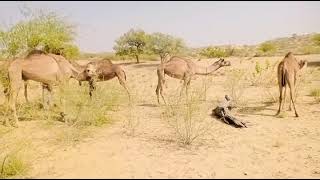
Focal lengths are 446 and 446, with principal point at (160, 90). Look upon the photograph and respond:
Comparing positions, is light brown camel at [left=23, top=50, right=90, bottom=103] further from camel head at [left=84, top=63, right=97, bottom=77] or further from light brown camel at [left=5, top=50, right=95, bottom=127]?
camel head at [left=84, top=63, right=97, bottom=77]

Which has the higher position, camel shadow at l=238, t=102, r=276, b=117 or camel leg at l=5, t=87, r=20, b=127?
camel leg at l=5, t=87, r=20, b=127

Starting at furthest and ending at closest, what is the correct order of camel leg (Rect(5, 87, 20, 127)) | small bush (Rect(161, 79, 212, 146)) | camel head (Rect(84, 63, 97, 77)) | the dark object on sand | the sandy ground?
Answer: camel head (Rect(84, 63, 97, 77))
the dark object on sand
camel leg (Rect(5, 87, 20, 127))
small bush (Rect(161, 79, 212, 146))
the sandy ground

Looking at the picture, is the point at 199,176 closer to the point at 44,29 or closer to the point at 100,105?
the point at 100,105

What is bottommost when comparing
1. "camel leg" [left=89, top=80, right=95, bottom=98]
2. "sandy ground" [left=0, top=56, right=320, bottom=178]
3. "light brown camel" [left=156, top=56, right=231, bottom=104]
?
"sandy ground" [left=0, top=56, right=320, bottom=178]

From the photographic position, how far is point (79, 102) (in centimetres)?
933

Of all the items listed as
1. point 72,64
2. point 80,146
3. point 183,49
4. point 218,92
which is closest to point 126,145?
point 80,146

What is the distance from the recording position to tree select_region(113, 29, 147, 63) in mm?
34875

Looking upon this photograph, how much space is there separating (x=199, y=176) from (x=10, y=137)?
4029 millimetres

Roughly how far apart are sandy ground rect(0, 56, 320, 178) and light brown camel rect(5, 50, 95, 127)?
2.72ft

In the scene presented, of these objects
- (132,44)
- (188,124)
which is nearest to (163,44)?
(132,44)

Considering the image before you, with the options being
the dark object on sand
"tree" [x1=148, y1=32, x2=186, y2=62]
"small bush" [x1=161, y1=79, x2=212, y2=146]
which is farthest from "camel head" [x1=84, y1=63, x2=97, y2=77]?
"tree" [x1=148, y1=32, x2=186, y2=62]

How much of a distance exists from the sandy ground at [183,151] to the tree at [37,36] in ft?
15.7

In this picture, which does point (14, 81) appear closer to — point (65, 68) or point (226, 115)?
point (65, 68)

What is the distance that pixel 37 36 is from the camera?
15508 mm
